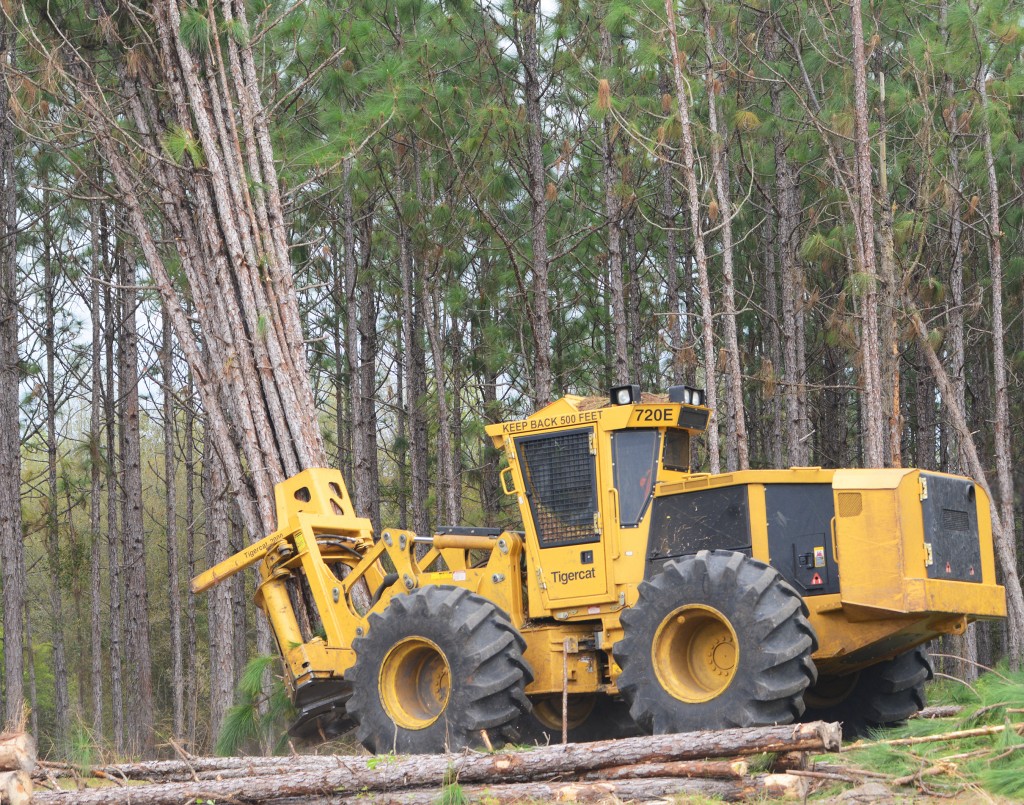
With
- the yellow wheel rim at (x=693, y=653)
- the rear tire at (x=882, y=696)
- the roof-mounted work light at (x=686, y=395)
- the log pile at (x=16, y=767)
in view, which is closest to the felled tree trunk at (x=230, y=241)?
the roof-mounted work light at (x=686, y=395)

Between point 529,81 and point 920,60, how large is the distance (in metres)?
5.83

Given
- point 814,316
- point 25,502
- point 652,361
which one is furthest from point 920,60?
point 25,502

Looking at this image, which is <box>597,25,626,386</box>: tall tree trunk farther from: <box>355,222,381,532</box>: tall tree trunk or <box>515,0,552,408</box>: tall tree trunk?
<box>355,222,381,532</box>: tall tree trunk

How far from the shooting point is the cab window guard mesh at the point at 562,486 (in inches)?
323

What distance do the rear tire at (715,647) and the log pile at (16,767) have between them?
3380 millimetres

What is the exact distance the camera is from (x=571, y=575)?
8180 millimetres

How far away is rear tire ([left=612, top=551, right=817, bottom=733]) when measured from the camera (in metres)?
6.79

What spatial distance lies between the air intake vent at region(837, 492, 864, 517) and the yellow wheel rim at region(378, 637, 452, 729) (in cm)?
270

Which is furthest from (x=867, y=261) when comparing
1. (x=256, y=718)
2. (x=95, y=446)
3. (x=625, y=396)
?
(x=95, y=446)

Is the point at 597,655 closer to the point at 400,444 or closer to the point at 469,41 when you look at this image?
the point at 469,41

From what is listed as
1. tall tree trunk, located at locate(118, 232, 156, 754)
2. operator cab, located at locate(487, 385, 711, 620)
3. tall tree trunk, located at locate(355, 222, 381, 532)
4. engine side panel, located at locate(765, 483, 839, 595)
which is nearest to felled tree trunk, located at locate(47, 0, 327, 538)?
operator cab, located at locate(487, 385, 711, 620)

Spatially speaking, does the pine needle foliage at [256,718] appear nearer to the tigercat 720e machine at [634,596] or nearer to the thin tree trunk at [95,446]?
the tigercat 720e machine at [634,596]

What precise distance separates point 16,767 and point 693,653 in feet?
12.8

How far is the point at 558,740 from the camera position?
29.6ft
